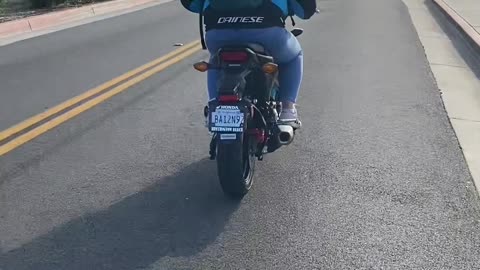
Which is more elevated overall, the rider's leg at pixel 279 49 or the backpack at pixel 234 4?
Result: the backpack at pixel 234 4

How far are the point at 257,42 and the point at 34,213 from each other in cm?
194

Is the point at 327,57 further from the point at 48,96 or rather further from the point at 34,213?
the point at 34,213

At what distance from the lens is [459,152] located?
6.31 m

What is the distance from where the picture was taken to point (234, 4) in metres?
4.90

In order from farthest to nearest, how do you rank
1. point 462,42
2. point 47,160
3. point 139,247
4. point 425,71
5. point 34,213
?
1. point 462,42
2. point 425,71
3. point 47,160
4. point 34,213
5. point 139,247

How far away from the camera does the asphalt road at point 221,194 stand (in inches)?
167

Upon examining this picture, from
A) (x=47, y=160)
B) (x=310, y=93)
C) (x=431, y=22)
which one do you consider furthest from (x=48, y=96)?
(x=431, y=22)

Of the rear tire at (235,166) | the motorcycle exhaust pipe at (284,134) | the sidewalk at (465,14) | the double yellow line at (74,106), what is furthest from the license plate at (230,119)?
the sidewalk at (465,14)

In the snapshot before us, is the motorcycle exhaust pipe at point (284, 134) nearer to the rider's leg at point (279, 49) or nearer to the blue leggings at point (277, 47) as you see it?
the rider's leg at point (279, 49)

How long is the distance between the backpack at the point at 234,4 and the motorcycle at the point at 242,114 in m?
0.28

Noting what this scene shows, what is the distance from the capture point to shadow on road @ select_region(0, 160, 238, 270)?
410 centimetres

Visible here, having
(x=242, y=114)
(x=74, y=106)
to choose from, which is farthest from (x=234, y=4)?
(x=74, y=106)

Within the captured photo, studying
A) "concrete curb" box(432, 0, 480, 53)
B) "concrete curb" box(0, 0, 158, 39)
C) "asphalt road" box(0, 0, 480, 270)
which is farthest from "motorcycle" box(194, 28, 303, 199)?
"concrete curb" box(0, 0, 158, 39)

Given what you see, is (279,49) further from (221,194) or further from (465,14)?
(465,14)
